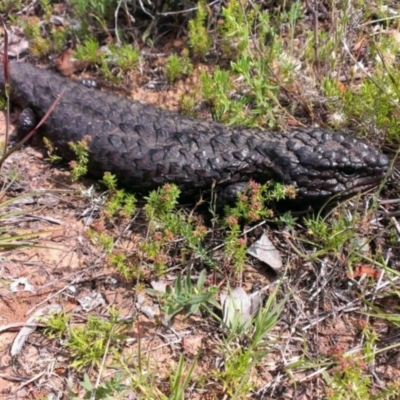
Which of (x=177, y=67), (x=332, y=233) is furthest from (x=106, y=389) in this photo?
(x=177, y=67)

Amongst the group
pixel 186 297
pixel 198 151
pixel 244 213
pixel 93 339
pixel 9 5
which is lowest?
pixel 93 339

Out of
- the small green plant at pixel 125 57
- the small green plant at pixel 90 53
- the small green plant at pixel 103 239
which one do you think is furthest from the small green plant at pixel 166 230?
the small green plant at pixel 90 53

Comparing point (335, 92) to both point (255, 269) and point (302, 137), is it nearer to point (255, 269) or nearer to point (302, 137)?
point (302, 137)

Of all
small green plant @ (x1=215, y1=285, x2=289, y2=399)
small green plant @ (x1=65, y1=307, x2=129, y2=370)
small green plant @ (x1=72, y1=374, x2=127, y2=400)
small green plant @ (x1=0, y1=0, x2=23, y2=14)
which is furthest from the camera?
small green plant @ (x1=0, y1=0, x2=23, y2=14)

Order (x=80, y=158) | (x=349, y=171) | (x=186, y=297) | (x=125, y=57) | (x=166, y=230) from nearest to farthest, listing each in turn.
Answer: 1. (x=186, y=297)
2. (x=166, y=230)
3. (x=349, y=171)
4. (x=80, y=158)
5. (x=125, y=57)

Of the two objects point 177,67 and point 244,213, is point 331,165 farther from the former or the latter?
point 177,67

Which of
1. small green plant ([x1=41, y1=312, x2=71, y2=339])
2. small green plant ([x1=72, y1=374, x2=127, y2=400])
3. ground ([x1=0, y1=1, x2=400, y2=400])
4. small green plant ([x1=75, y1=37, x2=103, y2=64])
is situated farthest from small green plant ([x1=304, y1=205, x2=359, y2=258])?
small green plant ([x1=75, y1=37, x2=103, y2=64])

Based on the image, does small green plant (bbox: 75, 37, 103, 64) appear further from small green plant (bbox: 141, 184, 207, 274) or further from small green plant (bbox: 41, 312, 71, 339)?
small green plant (bbox: 41, 312, 71, 339)
